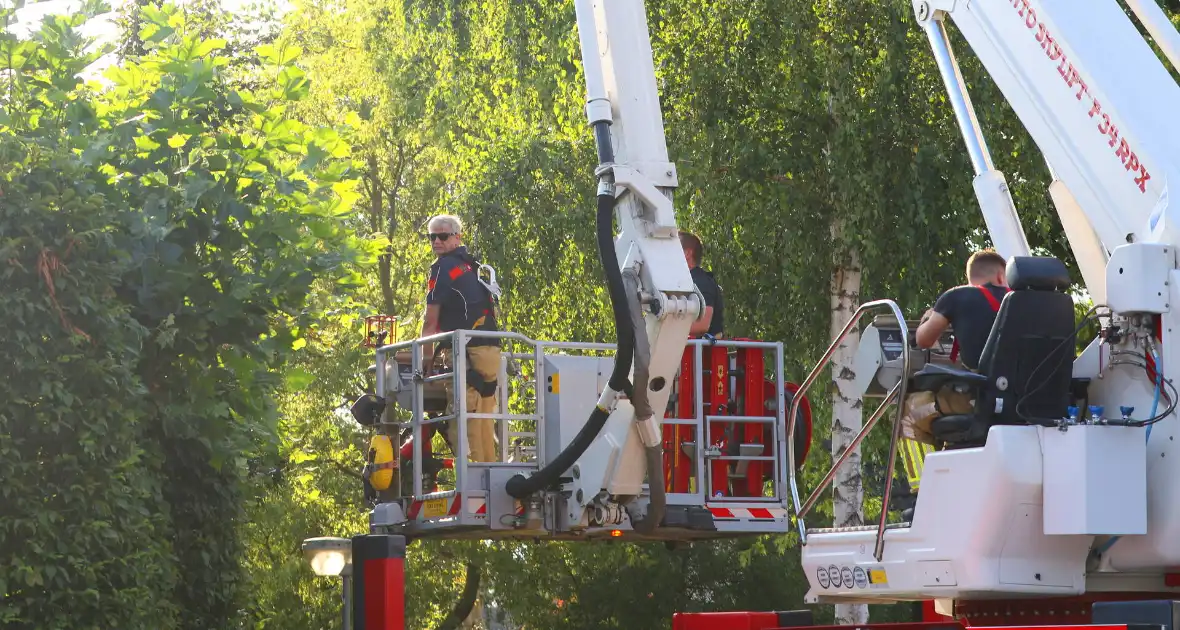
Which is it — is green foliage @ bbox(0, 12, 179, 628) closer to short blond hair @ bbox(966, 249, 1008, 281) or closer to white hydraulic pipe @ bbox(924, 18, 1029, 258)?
short blond hair @ bbox(966, 249, 1008, 281)

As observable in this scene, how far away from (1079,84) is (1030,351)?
1.53m

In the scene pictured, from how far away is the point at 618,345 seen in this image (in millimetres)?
8719

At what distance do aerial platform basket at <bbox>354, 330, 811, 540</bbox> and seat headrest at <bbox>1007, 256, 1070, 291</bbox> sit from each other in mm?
2694

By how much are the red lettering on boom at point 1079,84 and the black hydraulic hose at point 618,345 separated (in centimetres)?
235

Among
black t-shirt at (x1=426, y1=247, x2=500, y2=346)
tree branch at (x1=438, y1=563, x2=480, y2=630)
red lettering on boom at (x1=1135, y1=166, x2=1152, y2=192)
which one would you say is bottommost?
tree branch at (x1=438, y1=563, x2=480, y2=630)

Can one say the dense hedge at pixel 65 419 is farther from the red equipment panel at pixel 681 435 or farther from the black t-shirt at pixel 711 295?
the black t-shirt at pixel 711 295

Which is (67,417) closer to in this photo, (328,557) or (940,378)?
(940,378)

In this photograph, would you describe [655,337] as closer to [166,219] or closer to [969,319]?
[969,319]

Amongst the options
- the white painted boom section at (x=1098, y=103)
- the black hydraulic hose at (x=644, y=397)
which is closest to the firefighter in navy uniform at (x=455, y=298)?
the black hydraulic hose at (x=644, y=397)

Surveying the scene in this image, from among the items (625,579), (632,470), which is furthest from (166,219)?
(625,579)

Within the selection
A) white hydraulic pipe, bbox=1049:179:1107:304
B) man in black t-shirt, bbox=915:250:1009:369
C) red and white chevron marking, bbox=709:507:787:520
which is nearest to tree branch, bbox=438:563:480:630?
red and white chevron marking, bbox=709:507:787:520

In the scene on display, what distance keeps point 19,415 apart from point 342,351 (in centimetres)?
1855

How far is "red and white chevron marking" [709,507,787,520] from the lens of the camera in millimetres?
9930

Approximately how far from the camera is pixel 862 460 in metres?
17.3
